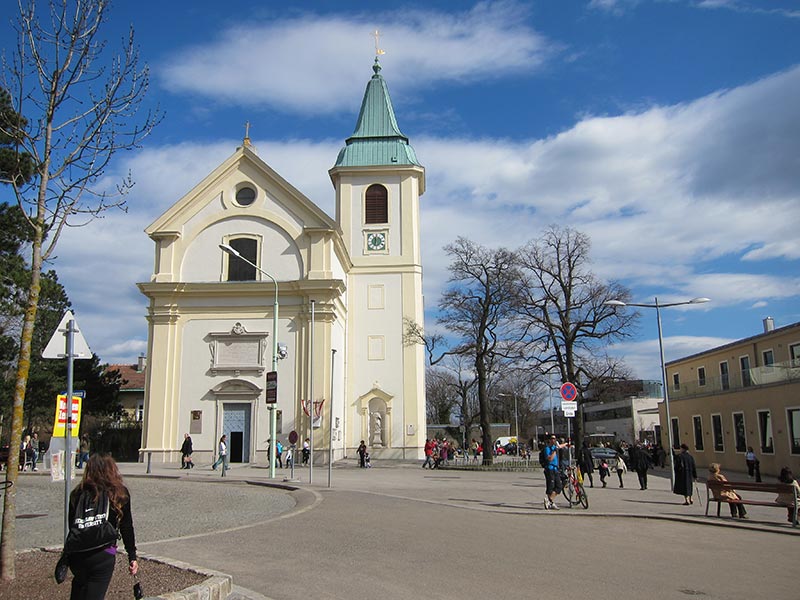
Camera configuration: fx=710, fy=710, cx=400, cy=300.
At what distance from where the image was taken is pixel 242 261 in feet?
126

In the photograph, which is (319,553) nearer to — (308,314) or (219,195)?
(308,314)

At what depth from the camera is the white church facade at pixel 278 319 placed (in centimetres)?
3641

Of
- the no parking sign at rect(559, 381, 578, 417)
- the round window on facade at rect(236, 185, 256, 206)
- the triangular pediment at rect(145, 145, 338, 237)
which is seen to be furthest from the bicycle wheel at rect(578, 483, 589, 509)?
the round window on facade at rect(236, 185, 256, 206)

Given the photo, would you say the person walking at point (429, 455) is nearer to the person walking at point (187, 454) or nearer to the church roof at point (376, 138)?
the person walking at point (187, 454)

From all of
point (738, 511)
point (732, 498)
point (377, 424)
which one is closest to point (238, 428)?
point (377, 424)

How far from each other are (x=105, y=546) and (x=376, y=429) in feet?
121

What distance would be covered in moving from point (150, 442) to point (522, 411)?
73.9m

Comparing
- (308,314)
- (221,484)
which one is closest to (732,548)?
(221,484)

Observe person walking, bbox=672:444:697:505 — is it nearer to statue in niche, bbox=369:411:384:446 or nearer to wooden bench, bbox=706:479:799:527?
wooden bench, bbox=706:479:799:527

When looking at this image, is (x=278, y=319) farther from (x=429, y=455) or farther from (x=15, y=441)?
(x=15, y=441)

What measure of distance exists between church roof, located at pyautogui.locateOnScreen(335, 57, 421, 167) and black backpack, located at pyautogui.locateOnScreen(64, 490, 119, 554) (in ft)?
136

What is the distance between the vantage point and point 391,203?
45938mm

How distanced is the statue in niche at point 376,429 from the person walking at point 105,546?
36121mm

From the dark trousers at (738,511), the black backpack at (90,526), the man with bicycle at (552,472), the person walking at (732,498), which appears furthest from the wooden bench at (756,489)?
the black backpack at (90,526)
